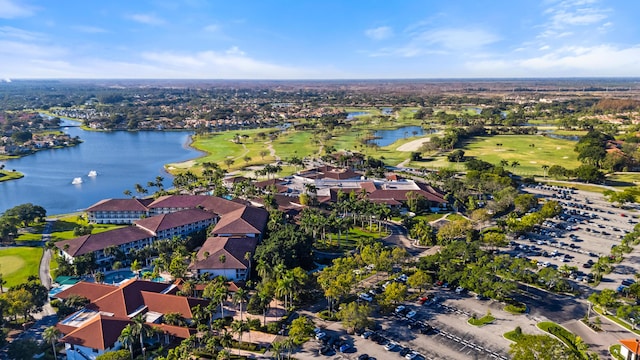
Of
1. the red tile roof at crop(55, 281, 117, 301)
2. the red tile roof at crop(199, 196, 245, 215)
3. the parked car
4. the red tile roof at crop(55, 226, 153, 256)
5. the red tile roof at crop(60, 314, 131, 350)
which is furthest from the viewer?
the red tile roof at crop(199, 196, 245, 215)

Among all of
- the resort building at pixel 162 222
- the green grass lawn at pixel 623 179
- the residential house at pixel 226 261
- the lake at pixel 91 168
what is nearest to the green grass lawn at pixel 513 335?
the residential house at pixel 226 261

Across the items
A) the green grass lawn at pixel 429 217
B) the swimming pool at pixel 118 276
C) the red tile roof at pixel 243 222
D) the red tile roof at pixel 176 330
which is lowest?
the swimming pool at pixel 118 276

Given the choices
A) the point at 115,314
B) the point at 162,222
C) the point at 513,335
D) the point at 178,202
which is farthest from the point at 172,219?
the point at 513,335

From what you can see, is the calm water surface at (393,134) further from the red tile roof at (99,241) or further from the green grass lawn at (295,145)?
the red tile roof at (99,241)

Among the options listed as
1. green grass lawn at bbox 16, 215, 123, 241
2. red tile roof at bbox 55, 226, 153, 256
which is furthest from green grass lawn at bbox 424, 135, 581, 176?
green grass lawn at bbox 16, 215, 123, 241

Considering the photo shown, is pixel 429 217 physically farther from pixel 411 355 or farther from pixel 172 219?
pixel 172 219

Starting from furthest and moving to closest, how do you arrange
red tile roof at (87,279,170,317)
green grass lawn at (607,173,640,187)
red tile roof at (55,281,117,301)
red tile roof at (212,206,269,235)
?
green grass lawn at (607,173,640,187) < red tile roof at (212,206,269,235) < red tile roof at (55,281,117,301) < red tile roof at (87,279,170,317)

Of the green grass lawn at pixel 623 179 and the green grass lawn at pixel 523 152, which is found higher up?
the green grass lawn at pixel 523 152

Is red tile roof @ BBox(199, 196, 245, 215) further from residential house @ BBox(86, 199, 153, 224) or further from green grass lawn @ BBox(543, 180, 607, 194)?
green grass lawn @ BBox(543, 180, 607, 194)
